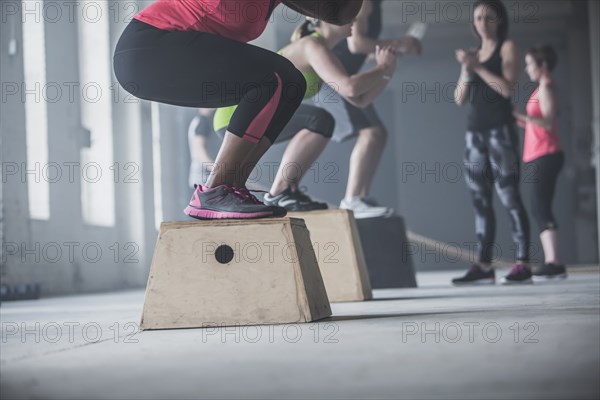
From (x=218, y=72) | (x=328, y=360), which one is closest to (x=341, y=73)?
(x=218, y=72)

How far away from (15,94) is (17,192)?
0.63 m

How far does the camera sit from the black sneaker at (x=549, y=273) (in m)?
4.35

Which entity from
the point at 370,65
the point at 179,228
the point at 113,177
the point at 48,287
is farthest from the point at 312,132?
the point at 370,65

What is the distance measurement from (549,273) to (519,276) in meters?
0.36

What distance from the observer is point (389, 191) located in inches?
419

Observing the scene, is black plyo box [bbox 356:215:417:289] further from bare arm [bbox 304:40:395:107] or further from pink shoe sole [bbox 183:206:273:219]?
pink shoe sole [bbox 183:206:273:219]

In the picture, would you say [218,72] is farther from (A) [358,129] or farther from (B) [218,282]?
(A) [358,129]

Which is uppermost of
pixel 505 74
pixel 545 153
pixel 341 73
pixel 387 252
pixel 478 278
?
pixel 505 74

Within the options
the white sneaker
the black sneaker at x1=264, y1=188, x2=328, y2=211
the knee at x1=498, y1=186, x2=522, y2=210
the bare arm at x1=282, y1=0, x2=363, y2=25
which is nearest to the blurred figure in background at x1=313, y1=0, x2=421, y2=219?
the white sneaker

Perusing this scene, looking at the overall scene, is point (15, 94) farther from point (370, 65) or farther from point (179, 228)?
point (370, 65)

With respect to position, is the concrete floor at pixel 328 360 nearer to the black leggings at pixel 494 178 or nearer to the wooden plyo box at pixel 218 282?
the wooden plyo box at pixel 218 282

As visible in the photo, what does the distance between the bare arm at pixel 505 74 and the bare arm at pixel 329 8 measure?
2.13 m

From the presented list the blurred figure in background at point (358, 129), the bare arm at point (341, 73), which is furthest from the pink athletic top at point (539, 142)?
the bare arm at point (341, 73)

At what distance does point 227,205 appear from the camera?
2.05 metres
